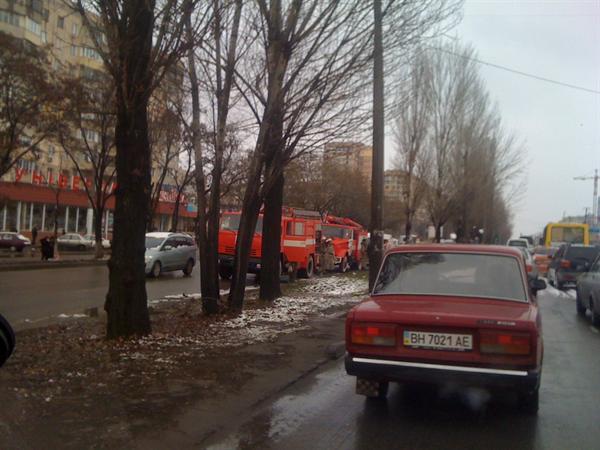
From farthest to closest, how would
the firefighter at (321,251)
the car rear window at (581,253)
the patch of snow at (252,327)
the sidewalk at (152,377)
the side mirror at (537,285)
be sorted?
the firefighter at (321,251)
the car rear window at (581,253)
the patch of snow at (252,327)
the side mirror at (537,285)
the sidewalk at (152,377)

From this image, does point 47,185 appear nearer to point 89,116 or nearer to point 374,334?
point 89,116

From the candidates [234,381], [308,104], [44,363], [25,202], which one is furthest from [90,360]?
[25,202]

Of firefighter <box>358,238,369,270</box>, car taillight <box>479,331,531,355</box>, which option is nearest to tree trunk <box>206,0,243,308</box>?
car taillight <box>479,331,531,355</box>

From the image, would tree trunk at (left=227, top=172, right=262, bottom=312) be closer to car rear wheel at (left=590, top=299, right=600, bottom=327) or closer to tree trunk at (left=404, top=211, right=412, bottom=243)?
car rear wheel at (left=590, top=299, right=600, bottom=327)

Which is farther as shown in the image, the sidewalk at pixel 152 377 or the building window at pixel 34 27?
the building window at pixel 34 27

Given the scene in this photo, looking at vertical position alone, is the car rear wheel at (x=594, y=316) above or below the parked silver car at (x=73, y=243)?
below

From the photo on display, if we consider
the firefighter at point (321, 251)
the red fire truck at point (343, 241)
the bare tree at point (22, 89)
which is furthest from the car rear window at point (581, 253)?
the bare tree at point (22, 89)

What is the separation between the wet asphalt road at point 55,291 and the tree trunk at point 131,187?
3457mm

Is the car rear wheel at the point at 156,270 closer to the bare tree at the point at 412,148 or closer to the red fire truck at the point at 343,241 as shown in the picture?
the red fire truck at the point at 343,241

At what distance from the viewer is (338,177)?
4856cm

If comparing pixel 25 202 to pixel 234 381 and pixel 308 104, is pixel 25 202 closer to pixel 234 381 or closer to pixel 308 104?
pixel 308 104

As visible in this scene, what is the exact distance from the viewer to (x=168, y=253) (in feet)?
75.6

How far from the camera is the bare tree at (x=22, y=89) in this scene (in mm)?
21719

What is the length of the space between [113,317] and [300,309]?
17.7 feet
